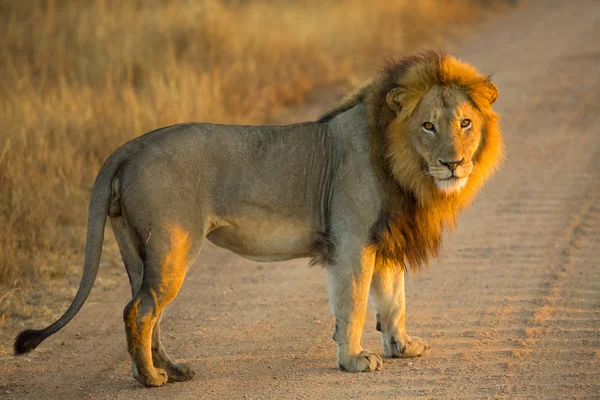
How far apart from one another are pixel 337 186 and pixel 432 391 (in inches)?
43.8

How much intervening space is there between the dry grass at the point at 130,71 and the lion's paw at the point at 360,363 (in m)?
2.40

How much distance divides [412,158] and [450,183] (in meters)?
0.23

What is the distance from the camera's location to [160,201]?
4.48m

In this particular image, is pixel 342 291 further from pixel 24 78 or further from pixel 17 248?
pixel 24 78

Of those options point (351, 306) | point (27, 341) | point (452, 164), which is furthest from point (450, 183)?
point (27, 341)

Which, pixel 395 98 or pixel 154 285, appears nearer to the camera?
pixel 154 285

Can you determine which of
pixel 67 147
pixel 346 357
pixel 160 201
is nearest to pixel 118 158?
pixel 160 201

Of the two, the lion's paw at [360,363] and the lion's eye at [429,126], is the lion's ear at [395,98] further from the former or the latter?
the lion's paw at [360,363]

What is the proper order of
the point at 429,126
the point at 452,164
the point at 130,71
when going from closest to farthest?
the point at 452,164 < the point at 429,126 < the point at 130,71

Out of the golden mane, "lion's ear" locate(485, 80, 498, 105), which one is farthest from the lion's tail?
"lion's ear" locate(485, 80, 498, 105)

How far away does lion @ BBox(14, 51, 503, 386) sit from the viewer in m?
4.49

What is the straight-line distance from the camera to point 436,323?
5.43 metres

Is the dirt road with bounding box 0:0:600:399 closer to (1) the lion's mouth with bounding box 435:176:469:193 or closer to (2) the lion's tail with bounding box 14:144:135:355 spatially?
(2) the lion's tail with bounding box 14:144:135:355

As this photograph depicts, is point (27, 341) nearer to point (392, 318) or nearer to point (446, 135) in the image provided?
point (392, 318)
